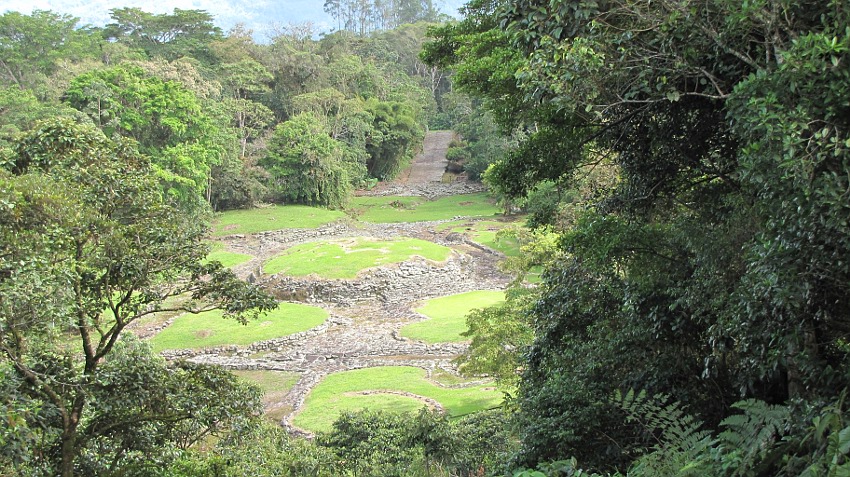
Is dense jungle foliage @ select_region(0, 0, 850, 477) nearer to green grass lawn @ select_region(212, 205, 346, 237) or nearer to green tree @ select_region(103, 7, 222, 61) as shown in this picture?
green grass lawn @ select_region(212, 205, 346, 237)

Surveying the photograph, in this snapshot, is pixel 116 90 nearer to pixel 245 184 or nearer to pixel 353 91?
pixel 245 184

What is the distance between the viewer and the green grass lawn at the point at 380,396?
54.8 ft

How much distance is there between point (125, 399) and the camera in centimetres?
793

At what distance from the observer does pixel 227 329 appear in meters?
24.3

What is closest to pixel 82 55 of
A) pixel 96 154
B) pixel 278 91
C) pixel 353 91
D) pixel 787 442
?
pixel 278 91

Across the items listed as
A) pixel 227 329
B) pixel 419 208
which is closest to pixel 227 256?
pixel 227 329

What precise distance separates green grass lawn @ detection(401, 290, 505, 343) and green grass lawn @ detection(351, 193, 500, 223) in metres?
20.8

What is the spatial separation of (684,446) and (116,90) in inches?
1559

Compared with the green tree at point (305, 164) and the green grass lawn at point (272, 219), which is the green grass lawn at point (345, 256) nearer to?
the green grass lawn at point (272, 219)

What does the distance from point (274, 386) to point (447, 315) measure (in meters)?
8.16

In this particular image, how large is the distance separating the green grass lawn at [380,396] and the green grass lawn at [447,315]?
3.10m

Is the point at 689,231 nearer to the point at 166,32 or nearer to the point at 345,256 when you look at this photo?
the point at 345,256

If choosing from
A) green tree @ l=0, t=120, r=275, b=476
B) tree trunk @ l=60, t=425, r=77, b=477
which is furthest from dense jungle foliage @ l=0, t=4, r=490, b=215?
tree trunk @ l=60, t=425, r=77, b=477

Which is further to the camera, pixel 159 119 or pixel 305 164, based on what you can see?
pixel 305 164
